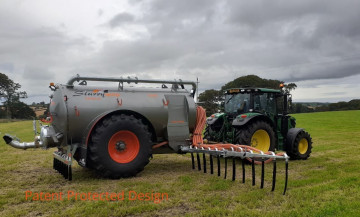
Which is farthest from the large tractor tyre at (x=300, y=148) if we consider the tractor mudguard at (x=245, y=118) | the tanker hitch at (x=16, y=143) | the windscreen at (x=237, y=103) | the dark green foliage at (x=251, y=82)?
the dark green foliage at (x=251, y=82)

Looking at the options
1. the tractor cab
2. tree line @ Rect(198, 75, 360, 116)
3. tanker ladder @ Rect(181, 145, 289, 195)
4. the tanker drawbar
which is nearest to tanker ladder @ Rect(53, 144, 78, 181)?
the tanker drawbar

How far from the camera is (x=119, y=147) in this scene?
6.55 meters

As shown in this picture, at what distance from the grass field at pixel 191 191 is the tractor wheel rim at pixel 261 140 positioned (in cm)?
86

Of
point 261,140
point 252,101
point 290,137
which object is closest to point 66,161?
point 261,140

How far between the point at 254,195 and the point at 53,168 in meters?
5.27

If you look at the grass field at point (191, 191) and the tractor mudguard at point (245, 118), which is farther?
the tractor mudguard at point (245, 118)

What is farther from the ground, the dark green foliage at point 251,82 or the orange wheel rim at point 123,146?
the dark green foliage at point 251,82

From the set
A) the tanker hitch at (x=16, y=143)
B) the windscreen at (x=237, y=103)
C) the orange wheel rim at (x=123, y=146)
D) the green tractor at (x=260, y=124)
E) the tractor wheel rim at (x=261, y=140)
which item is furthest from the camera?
the windscreen at (x=237, y=103)

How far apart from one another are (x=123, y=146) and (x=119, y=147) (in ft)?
0.30

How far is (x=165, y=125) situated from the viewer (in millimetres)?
7242

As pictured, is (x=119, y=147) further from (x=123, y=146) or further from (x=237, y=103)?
(x=237, y=103)

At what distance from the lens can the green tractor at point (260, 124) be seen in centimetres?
847

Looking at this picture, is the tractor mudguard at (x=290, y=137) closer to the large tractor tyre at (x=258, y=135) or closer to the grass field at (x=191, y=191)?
the large tractor tyre at (x=258, y=135)

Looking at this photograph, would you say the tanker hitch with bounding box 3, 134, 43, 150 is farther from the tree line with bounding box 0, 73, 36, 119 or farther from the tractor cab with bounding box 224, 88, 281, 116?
the tree line with bounding box 0, 73, 36, 119
